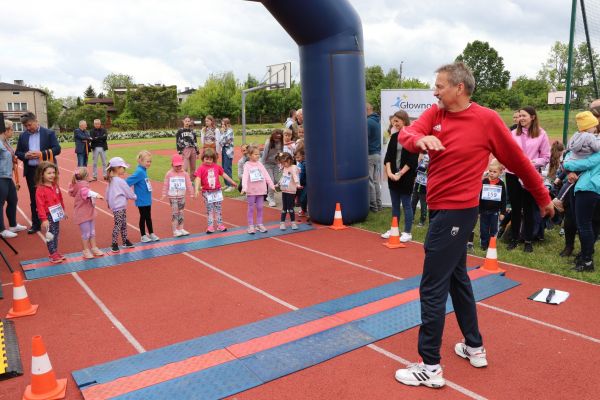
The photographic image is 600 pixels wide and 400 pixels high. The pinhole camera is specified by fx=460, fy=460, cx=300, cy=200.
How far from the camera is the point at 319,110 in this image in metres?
8.52

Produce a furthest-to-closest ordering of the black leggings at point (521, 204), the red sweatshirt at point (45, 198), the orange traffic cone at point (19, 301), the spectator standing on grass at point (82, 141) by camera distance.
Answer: the spectator standing on grass at point (82, 141) < the black leggings at point (521, 204) < the red sweatshirt at point (45, 198) < the orange traffic cone at point (19, 301)

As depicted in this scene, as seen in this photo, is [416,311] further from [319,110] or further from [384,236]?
[319,110]

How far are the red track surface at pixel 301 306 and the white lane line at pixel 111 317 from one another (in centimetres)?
4

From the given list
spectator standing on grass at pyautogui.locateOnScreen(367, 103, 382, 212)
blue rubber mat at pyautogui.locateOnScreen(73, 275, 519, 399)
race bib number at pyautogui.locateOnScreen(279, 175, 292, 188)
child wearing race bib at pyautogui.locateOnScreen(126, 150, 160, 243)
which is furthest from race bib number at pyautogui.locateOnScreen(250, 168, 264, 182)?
blue rubber mat at pyautogui.locateOnScreen(73, 275, 519, 399)

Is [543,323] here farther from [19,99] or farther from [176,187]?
[19,99]

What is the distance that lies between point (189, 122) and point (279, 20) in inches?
246

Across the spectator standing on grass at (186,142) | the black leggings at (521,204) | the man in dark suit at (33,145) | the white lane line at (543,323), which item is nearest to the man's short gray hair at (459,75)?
the white lane line at (543,323)

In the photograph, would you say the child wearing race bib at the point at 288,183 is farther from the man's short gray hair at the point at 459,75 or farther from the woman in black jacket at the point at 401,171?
the man's short gray hair at the point at 459,75

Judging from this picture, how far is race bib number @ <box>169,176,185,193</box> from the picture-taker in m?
8.16

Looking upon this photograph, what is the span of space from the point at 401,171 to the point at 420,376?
14.4ft

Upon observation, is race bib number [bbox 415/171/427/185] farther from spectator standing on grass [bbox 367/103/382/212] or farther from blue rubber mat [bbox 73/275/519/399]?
blue rubber mat [bbox 73/275/519/399]

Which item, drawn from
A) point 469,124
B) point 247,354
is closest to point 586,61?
point 469,124

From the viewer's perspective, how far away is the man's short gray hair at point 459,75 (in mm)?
3252

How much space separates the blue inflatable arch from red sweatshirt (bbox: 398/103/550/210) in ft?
17.0
